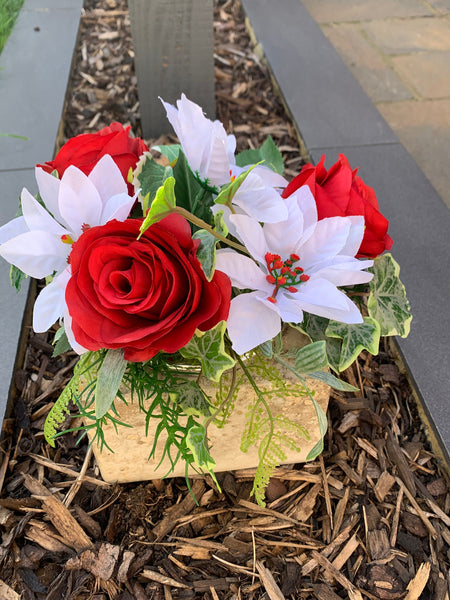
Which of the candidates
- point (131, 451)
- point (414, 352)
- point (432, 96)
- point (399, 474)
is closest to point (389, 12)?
point (432, 96)

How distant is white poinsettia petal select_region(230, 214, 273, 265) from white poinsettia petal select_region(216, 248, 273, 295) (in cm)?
2

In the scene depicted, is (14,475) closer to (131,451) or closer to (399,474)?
(131,451)

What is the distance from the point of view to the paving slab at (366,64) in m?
2.60

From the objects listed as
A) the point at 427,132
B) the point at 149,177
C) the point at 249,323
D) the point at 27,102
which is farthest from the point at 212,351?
the point at 27,102

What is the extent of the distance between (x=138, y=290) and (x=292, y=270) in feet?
0.81

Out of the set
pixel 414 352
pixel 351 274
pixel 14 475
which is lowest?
pixel 14 475

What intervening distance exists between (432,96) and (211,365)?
230cm

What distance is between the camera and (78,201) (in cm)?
79

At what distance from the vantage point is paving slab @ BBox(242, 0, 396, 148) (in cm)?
230

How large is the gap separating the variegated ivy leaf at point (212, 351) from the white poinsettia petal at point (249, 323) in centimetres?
2

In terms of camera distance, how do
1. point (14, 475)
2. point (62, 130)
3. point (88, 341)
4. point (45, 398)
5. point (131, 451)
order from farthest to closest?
point (62, 130), point (45, 398), point (14, 475), point (131, 451), point (88, 341)

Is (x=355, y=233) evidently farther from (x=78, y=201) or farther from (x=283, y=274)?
(x=78, y=201)

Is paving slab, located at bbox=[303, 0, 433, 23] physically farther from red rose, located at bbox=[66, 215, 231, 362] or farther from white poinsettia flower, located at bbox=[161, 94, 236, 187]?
red rose, located at bbox=[66, 215, 231, 362]

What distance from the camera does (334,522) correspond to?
1225mm
